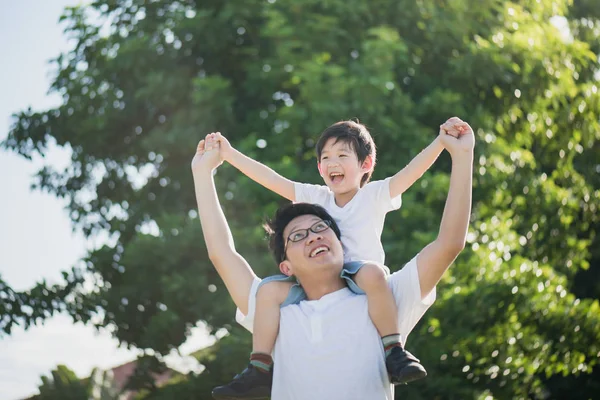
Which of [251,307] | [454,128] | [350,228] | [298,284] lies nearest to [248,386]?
[251,307]

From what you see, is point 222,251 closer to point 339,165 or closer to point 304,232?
point 304,232

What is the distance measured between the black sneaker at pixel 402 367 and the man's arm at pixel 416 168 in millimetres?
754

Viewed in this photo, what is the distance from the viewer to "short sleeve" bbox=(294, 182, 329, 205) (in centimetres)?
382

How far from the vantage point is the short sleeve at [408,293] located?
3039mm

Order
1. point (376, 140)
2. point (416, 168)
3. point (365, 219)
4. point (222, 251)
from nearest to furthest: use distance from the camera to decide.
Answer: point (222, 251) < point (416, 168) < point (365, 219) < point (376, 140)

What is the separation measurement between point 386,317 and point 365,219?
658 mm

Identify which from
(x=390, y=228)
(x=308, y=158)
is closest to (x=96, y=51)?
(x=308, y=158)

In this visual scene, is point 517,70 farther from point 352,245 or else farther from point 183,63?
point 352,245

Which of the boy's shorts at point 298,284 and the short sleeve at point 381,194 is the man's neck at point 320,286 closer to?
the boy's shorts at point 298,284

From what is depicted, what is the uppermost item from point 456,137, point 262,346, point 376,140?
point 456,137

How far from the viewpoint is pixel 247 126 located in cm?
1192

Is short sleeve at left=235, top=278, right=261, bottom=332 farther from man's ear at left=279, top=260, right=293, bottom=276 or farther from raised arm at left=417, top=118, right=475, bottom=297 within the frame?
raised arm at left=417, top=118, right=475, bottom=297

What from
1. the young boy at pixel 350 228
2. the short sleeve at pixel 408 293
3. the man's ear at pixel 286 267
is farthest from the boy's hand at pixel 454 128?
the man's ear at pixel 286 267

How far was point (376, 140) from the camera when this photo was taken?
10289 millimetres
